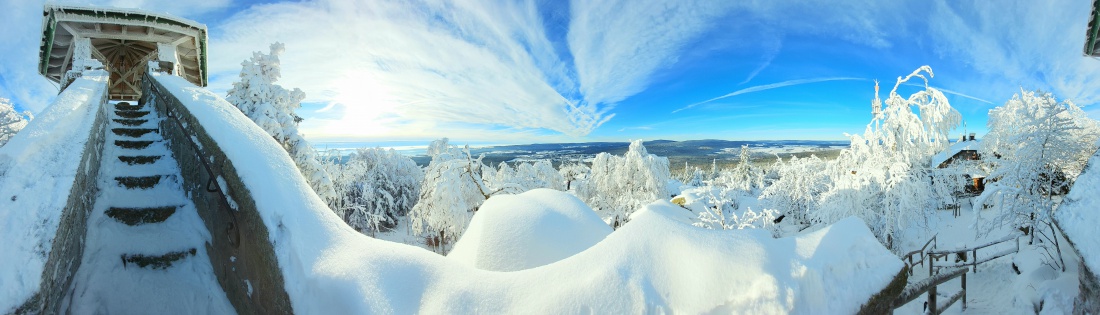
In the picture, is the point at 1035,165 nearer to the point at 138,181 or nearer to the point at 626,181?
the point at 626,181

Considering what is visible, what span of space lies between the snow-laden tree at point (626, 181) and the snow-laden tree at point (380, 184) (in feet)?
43.0

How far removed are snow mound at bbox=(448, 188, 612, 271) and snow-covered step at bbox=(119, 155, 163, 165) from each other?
344cm

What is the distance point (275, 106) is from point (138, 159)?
4982mm

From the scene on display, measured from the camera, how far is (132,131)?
4.91 metres

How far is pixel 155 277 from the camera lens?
324 cm

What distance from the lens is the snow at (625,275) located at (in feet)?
5.74

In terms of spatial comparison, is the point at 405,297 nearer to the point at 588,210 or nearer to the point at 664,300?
the point at 664,300

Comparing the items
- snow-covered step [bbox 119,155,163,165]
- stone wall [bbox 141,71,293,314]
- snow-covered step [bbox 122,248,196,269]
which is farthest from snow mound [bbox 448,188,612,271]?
snow-covered step [bbox 119,155,163,165]

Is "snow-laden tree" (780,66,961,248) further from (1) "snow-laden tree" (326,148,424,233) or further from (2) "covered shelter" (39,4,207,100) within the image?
(1) "snow-laden tree" (326,148,424,233)

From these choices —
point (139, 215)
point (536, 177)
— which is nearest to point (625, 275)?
point (139, 215)

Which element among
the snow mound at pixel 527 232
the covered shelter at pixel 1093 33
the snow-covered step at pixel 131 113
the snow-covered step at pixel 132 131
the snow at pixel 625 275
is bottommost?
the snow mound at pixel 527 232

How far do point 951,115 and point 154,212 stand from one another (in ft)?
51.8

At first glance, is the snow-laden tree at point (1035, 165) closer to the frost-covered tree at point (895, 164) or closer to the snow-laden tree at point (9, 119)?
the frost-covered tree at point (895, 164)

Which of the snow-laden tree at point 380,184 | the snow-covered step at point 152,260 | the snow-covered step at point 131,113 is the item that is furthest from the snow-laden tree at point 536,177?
the snow-covered step at point 152,260
